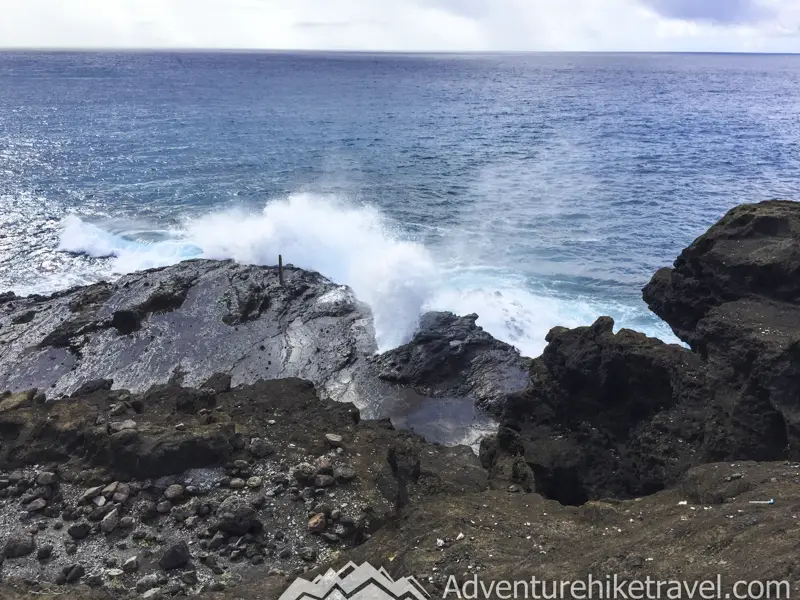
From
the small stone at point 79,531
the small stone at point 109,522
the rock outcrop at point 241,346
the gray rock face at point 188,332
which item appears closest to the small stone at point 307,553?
the small stone at point 109,522

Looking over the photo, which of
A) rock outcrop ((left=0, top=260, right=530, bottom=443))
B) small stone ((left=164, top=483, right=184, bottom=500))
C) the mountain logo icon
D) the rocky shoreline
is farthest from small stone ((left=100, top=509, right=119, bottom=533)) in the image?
rock outcrop ((left=0, top=260, right=530, bottom=443))

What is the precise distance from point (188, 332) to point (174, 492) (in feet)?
31.2

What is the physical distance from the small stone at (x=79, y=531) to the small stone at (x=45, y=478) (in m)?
1.34

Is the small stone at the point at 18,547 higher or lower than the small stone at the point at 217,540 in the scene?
lower

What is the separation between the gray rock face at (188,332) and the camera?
16672 mm

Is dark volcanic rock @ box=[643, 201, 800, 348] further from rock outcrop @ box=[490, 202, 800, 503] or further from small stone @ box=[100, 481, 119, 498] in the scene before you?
small stone @ box=[100, 481, 119, 498]

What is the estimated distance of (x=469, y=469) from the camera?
12289mm

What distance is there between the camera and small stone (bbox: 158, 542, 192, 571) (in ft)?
27.0

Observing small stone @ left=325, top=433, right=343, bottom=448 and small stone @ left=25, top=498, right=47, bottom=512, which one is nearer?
small stone @ left=25, top=498, right=47, bottom=512

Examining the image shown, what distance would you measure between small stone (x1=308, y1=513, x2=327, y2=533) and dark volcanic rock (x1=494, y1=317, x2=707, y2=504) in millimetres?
4150

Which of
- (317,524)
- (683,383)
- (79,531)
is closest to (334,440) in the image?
(317,524)

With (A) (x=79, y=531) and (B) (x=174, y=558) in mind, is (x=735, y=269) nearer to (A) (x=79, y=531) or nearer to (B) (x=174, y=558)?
(B) (x=174, y=558)

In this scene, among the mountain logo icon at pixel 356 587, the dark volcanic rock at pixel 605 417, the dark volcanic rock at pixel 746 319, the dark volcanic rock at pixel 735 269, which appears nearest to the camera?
the mountain logo icon at pixel 356 587

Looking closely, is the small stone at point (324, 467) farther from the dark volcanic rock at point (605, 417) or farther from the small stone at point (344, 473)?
the dark volcanic rock at point (605, 417)
